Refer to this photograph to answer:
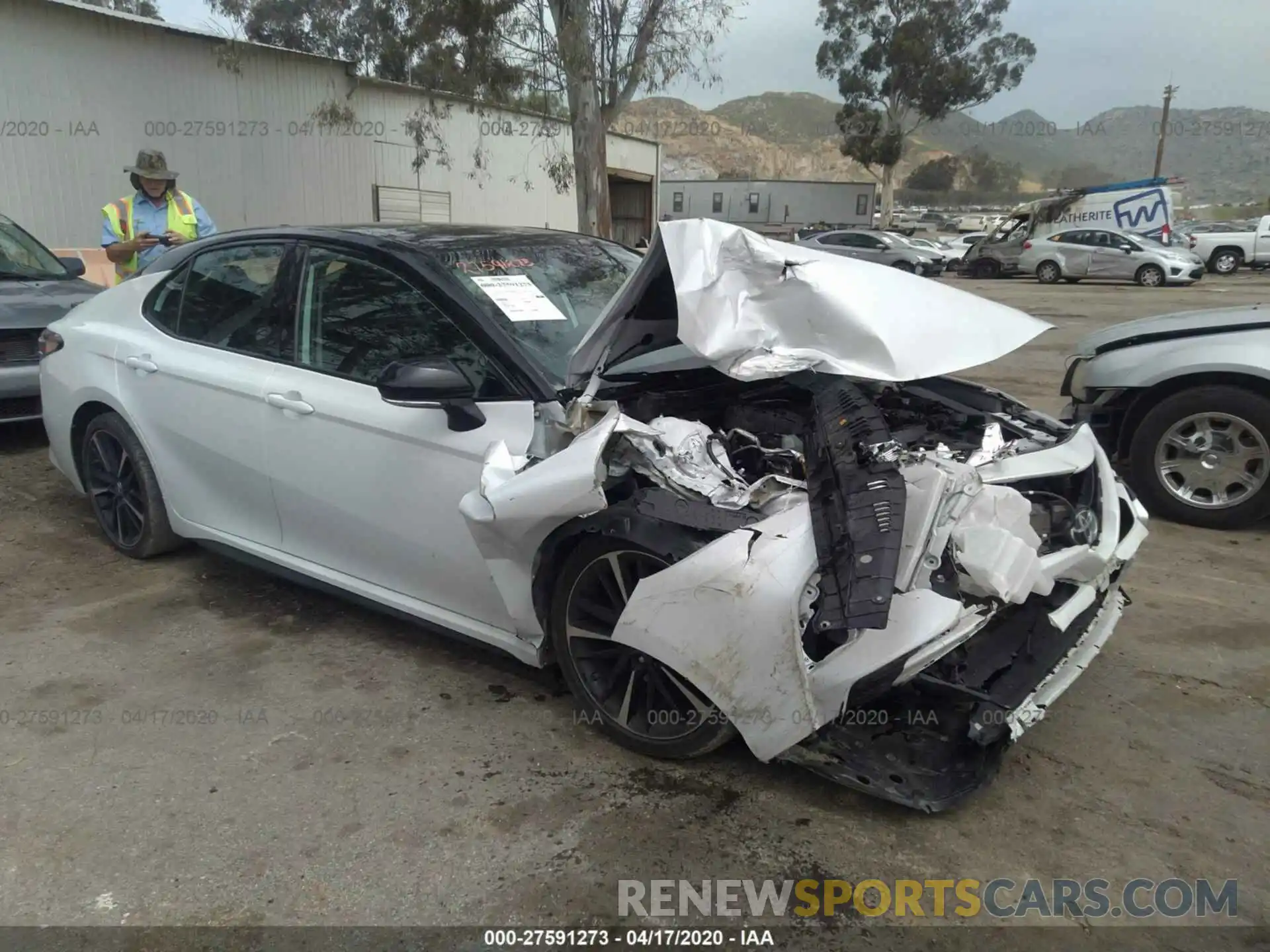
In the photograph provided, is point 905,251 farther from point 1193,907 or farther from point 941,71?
point 1193,907

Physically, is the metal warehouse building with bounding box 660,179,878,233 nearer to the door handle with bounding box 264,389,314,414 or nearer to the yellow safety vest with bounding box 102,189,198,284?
the yellow safety vest with bounding box 102,189,198,284

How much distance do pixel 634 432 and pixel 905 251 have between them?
85.9 feet

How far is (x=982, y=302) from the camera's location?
3.35m

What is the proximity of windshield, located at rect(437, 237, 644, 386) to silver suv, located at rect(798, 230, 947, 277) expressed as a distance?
76.8ft

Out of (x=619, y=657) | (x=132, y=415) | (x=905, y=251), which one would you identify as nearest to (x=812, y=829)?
(x=619, y=657)

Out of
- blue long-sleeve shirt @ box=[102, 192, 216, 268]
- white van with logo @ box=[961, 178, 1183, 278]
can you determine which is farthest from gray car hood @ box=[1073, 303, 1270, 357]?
white van with logo @ box=[961, 178, 1183, 278]

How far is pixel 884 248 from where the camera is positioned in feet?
89.0

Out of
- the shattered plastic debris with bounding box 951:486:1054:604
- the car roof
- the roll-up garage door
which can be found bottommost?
the shattered plastic debris with bounding box 951:486:1054:604

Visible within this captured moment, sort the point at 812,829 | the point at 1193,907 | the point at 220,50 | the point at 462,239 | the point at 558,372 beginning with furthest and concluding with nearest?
the point at 220,50
the point at 462,239
the point at 558,372
the point at 812,829
the point at 1193,907

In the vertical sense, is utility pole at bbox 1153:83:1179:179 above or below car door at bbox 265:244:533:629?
above

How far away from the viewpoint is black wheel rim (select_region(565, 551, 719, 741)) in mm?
2785

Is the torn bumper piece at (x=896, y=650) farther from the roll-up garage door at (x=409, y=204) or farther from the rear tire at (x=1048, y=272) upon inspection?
the rear tire at (x=1048, y=272)

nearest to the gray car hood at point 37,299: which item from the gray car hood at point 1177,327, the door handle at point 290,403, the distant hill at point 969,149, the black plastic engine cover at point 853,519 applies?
the door handle at point 290,403

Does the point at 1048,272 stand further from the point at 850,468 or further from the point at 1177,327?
the point at 850,468
